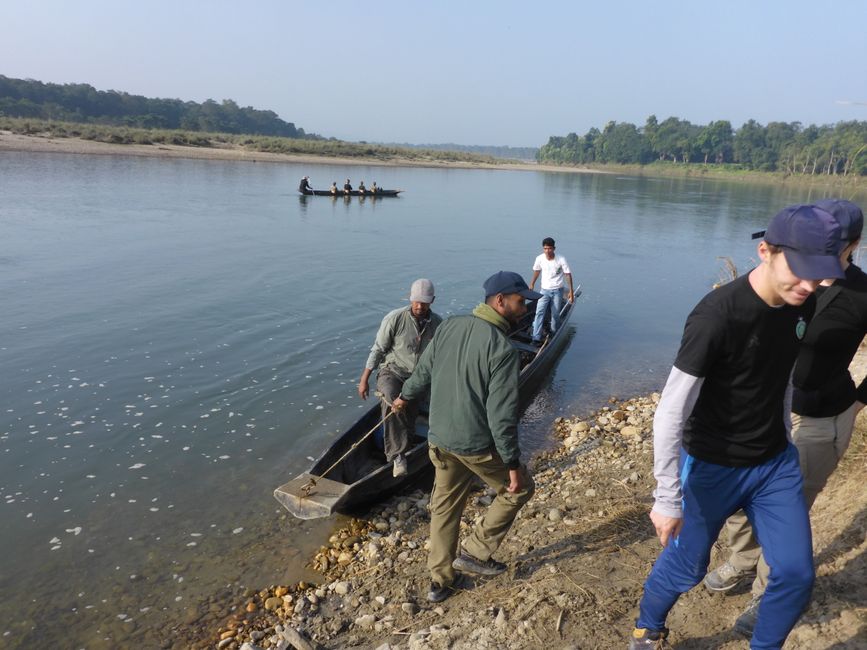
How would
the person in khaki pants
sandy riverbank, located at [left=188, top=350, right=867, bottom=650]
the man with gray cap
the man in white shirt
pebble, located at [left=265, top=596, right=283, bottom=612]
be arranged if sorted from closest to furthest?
the person in khaki pants < sandy riverbank, located at [left=188, top=350, right=867, bottom=650] < pebble, located at [left=265, top=596, right=283, bottom=612] < the man with gray cap < the man in white shirt

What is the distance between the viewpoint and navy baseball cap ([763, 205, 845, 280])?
100 inches

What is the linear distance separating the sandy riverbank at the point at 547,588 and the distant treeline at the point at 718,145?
91169 millimetres

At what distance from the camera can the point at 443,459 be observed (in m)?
4.30

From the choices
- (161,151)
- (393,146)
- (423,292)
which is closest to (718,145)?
(393,146)

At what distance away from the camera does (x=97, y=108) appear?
95.0 metres

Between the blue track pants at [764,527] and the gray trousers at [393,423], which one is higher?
the blue track pants at [764,527]

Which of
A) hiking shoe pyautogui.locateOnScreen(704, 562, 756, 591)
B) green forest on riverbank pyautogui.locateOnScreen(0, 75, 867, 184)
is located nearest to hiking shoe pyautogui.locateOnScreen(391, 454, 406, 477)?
hiking shoe pyautogui.locateOnScreen(704, 562, 756, 591)

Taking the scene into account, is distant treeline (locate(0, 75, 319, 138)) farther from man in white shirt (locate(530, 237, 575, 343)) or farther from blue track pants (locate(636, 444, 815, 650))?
blue track pants (locate(636, 444, 815, 650))

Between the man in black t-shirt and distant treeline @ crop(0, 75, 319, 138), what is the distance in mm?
93584

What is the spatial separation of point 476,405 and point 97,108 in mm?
111029

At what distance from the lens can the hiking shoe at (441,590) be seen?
4.67 m

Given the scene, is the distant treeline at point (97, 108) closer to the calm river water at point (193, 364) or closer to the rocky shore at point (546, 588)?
the calm river water at point (193, 364)

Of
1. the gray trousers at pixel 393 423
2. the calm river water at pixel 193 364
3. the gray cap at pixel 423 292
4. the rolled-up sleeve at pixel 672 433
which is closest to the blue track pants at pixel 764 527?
the rolled-up sleeve at pixel 672 433

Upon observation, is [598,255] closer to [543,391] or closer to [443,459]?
[543,391]
